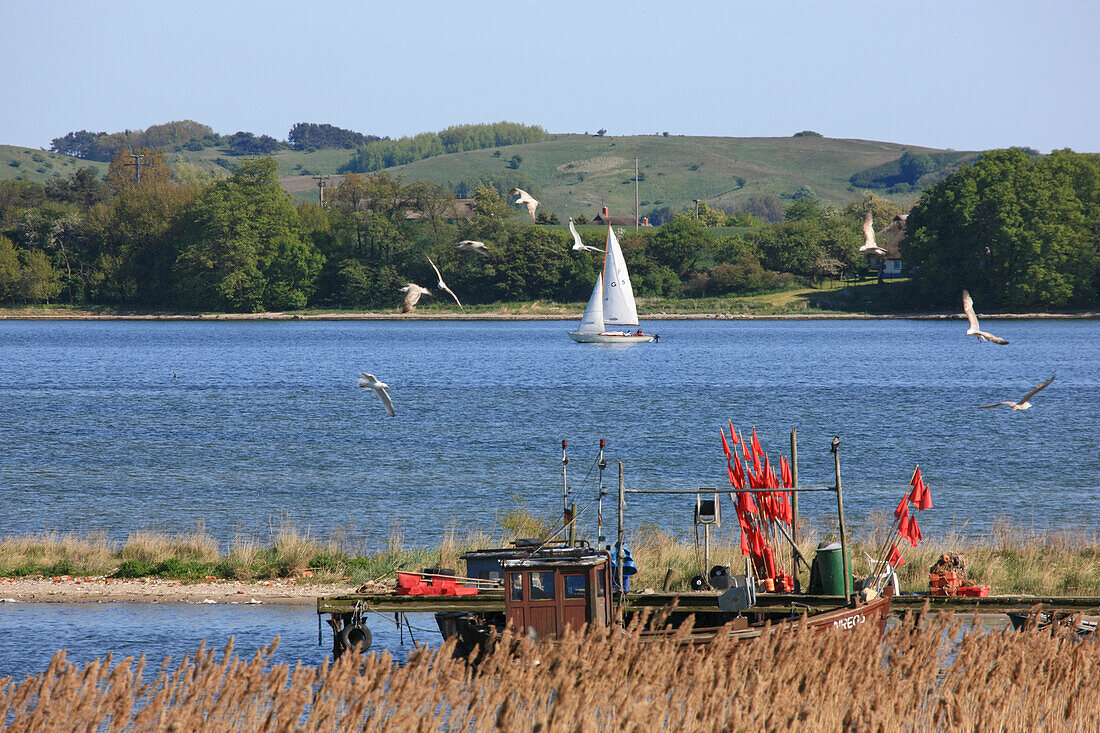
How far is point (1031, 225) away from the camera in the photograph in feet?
413

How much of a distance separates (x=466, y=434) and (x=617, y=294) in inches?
1972

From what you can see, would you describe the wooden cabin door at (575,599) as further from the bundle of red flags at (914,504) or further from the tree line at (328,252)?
the tree line at (328,252)

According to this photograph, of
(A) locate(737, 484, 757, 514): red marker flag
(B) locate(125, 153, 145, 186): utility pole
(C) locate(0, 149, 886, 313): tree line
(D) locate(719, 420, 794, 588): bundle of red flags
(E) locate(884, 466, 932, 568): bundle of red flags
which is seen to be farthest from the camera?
(B) locate(125, 153, 145, 186): utility pole

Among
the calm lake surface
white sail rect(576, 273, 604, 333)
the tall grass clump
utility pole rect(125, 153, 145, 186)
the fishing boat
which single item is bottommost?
the calm lake surface

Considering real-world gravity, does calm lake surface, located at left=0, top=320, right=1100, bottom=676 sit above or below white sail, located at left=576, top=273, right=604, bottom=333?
below

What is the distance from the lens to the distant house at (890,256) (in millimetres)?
138500

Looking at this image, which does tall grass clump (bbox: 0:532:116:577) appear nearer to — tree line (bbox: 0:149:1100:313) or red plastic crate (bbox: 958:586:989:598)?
red plastic crate (bbox: 958:586:989:598)

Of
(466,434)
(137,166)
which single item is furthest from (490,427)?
(137,166)

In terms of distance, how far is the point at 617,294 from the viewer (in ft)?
331

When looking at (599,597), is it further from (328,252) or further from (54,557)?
(328,252)

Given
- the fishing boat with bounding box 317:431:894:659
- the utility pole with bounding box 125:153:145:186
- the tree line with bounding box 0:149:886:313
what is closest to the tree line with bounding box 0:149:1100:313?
the tree line with bounding box 0:149:886:313

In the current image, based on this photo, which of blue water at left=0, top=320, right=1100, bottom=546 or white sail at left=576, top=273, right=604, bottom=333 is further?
white sail at left=576, top=273, right=604, bottom=333

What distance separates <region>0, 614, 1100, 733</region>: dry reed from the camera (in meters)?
9.09

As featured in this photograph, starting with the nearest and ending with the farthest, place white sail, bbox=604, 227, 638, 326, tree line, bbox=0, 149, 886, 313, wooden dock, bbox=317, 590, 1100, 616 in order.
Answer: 1. wooden dock, bbox=317, 590, 1100, 616
2. white sail, bbox=604, 227, 638, 326
3. tree line, bbox=0, 149, 886, 313
